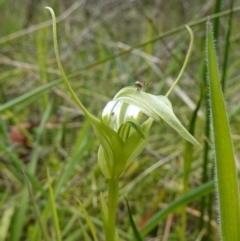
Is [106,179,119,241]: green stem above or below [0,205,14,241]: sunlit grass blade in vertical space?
below

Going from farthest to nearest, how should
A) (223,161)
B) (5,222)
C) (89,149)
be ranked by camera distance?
1. (89,149)
2. (5,222)
3. (223,161)

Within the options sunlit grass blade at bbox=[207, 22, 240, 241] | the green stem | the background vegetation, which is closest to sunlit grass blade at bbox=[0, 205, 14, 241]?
the background vegetation

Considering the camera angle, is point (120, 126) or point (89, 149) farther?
point (89, 149)

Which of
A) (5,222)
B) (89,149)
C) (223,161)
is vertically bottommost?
(223,161)

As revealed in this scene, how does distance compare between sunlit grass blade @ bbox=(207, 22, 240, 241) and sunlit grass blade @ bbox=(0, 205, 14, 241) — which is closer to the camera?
sunlit grass blade @ bbox=(207, 22, 240, 241)

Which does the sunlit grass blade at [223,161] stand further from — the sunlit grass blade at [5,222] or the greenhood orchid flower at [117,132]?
the sunlit grass blade at [5,222]

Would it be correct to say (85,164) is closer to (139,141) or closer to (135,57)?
(139,141)

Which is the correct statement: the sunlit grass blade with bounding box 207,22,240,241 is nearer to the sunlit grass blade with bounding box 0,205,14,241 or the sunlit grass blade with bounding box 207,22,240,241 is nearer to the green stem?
the green stem

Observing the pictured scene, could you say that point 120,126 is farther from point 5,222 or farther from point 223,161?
point 5,222

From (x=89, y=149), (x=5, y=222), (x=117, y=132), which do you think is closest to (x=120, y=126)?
(x=117, y=132)

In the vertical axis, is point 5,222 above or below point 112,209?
above
